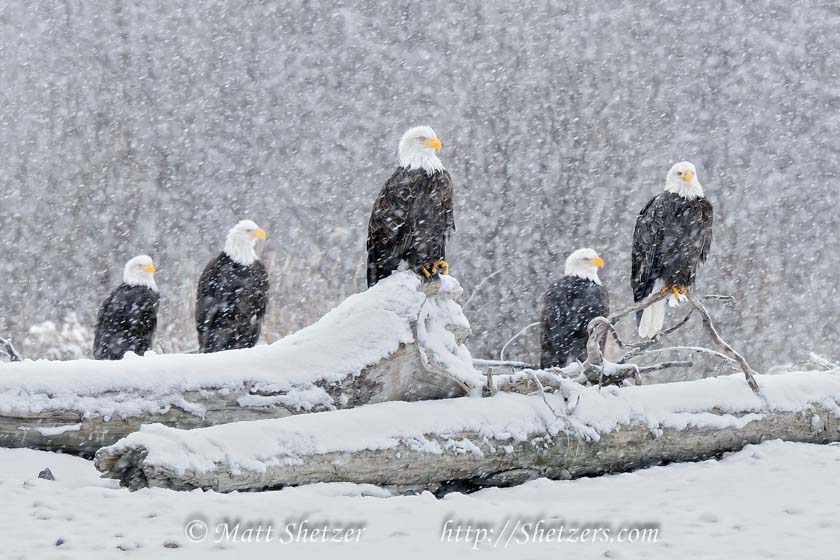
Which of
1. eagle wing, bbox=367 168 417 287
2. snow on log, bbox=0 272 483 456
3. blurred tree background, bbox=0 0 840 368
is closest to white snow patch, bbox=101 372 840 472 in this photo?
snow on log, bbox=0 272 483 456

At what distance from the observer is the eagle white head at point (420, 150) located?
5.36m

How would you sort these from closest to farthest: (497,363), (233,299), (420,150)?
(497,363) → (420,150) → (233,299)

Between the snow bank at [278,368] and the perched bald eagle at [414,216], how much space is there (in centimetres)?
99

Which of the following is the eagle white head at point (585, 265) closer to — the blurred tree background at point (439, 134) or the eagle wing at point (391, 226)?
Answer: the eagle wing at point (391, 226)

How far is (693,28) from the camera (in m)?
17.2

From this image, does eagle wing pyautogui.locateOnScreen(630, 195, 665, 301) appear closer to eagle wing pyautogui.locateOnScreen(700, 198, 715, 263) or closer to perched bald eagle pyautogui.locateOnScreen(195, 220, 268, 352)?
eagle wing pyautogui.locateOnScreen(700, 198, 715, 263)

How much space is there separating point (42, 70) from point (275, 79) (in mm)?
3890

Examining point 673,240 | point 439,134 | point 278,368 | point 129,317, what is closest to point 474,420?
point 278,368

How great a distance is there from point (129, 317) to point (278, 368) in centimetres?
350

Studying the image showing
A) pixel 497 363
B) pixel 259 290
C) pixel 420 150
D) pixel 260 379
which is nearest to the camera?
pixel 260 379

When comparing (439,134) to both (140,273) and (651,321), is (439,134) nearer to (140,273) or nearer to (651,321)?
(140,273)

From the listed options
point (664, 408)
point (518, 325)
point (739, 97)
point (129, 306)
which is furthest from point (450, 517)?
point (739, 97)

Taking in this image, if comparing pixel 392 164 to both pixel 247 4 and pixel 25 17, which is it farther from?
pixel 25 17

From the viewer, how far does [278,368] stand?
373cm
